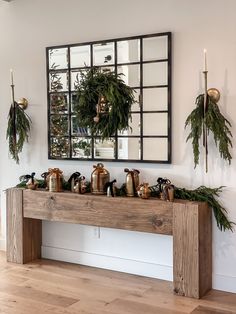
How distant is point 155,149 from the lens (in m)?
3.69

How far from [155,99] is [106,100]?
43 centimetres

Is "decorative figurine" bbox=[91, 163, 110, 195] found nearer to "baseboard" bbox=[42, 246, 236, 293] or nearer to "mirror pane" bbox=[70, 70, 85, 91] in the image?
"baseboard" bbox=[42, 246, 236, 293]

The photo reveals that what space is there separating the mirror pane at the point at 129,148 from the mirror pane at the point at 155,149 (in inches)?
3.1

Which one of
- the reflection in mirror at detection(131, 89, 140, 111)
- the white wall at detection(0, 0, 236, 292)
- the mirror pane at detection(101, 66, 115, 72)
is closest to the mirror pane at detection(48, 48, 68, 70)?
the white wall at detection(0, 0, 236, 292)

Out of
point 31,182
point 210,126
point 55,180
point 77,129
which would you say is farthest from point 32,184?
point 210,126

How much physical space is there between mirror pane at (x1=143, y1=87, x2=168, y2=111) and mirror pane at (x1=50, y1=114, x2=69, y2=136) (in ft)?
2.88

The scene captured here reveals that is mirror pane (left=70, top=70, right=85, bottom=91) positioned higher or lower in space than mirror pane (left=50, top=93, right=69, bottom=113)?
higher

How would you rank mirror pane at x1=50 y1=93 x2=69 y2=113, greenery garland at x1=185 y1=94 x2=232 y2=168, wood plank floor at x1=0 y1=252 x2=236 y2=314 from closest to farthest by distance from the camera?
wood plank floor at x1=0 y1=252 x2=236 y2=314
greenery garland at x1=185 y1=94 x2=232 y2=168
mirror pane at x1=50 y1=93 x2=69 y2=113

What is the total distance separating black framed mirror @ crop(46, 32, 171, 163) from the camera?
363cm

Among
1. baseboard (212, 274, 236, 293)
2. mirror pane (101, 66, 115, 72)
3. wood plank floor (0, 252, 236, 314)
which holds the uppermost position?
mirror pane (101, 66, 115, 72)

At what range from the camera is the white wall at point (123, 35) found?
342cm

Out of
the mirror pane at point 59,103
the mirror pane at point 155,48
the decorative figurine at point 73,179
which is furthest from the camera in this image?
the mirror pane at point 59,103

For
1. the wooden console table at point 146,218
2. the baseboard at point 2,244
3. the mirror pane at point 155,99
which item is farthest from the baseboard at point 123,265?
the mirror pane at point 155,99

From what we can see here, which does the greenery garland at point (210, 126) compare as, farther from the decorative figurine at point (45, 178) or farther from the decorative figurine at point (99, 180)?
the decorative figurine at point (45, 178)
